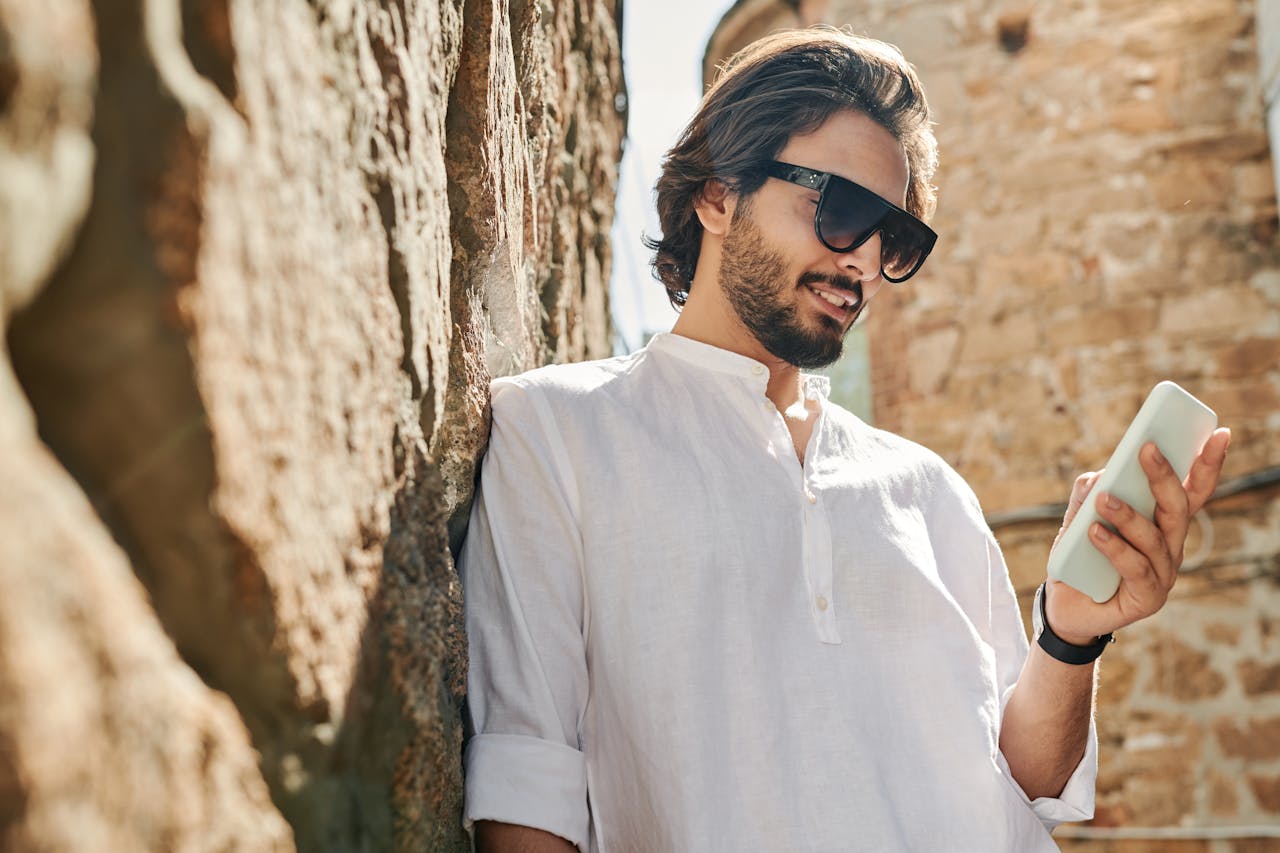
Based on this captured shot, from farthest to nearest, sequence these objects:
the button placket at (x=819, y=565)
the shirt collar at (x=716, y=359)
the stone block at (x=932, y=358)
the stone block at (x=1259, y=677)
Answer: the stone block at (x=932, y=358) < the stone block at (x=1259, y=677) < the shirt collar at (x=716, y=359) < the button placket at (x=819, y=565)

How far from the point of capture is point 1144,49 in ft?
17.6

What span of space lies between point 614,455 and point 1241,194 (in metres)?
4.66

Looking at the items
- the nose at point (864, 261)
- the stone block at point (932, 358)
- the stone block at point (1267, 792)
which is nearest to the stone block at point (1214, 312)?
the stone block at point (932, 358)

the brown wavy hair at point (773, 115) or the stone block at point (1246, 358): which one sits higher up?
the brown wavy hair at point (773, 115)

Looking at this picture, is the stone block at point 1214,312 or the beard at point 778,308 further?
the stone block at point 1214,312

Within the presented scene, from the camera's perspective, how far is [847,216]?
1961 millimetres

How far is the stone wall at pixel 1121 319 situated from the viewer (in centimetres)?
476

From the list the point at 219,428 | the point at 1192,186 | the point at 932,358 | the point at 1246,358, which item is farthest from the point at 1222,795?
the point at 219,428

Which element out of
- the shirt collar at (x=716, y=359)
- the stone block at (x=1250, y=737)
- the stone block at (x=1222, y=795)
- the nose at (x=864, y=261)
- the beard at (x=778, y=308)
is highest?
the nose at (x=864, y=261)

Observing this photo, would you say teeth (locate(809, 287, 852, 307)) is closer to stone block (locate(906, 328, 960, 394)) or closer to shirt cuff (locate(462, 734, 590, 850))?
shirt cuff (locate(462, 734, 590, 850))

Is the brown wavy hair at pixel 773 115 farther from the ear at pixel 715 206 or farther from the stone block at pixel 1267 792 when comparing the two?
the stone block at pixel 1267 792

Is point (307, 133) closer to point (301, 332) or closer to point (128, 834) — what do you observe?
point (301, 332)

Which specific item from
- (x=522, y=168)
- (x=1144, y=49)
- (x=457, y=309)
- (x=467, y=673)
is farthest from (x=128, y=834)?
(x=1144, y=49)

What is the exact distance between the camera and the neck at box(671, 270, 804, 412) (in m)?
1.99
